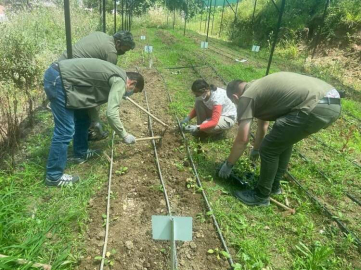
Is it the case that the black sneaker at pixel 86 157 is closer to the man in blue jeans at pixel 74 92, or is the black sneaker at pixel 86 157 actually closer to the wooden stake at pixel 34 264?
the man in blue jeans at pixel 74 92

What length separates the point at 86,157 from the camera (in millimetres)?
3740

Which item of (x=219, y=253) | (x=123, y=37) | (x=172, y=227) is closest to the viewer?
(x=172, y=227)

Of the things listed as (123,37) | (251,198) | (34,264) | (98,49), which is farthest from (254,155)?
(34,264)

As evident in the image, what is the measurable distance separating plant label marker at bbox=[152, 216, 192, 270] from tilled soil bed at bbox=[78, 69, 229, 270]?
0.80 meters

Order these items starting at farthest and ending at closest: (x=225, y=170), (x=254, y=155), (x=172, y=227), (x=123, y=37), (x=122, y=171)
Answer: (x=123, y=37), (x=254, y=155), (x=122, y=171), (x=225, y=170), (x=172, y=227)

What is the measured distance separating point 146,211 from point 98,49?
7.70 feet

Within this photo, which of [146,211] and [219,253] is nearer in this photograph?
[219,253]

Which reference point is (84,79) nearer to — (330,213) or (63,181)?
(63,181)

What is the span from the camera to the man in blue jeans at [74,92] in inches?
115

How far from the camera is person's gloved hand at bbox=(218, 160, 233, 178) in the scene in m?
3.22

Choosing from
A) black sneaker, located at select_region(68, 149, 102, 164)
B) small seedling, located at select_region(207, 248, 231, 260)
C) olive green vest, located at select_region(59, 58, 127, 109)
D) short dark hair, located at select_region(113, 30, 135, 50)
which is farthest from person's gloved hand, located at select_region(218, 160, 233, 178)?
short dark hair, located at select_region(113, 30, 135, 50)

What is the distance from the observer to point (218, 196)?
→ 3180mm

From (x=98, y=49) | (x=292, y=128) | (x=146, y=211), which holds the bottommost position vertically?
(x=146, y=211)

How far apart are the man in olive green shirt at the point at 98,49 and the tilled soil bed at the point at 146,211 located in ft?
1.30
